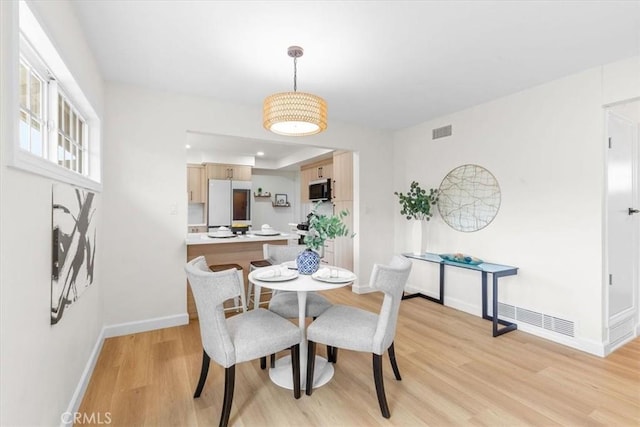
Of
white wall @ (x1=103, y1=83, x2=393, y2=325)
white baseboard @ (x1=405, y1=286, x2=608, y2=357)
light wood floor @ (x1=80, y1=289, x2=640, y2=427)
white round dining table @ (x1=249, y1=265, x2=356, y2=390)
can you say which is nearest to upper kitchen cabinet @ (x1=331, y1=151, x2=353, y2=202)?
white wall @ (x1=103, y1=83, x2=393, y2=325)

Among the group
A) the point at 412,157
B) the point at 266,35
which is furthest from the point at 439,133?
the point at 266,35

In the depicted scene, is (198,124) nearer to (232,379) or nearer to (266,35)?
(266,35)

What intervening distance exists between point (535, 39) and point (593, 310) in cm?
239

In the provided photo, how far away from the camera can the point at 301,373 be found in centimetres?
212

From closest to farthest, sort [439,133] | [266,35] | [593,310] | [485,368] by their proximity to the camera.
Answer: [266,35] → [485,368] → [593,310] → [439,133]

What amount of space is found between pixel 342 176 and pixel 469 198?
2096 mm

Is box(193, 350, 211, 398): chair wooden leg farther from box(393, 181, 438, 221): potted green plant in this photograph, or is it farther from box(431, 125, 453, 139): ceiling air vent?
box(431, 125, 453, 139): ceiling air vent

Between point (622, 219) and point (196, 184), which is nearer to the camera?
point (622, 219)

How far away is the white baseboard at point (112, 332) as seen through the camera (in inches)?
73.4

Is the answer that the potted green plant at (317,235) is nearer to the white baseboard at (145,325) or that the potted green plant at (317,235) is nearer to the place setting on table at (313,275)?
the place setting on table at (313,275)

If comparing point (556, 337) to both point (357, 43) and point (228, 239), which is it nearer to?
point (357, 43)

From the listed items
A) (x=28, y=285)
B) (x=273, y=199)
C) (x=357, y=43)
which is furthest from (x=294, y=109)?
(x=273, y=199)

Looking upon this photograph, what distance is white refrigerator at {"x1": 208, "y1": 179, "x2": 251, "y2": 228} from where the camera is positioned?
21.5 feet

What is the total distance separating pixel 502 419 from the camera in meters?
1.80
